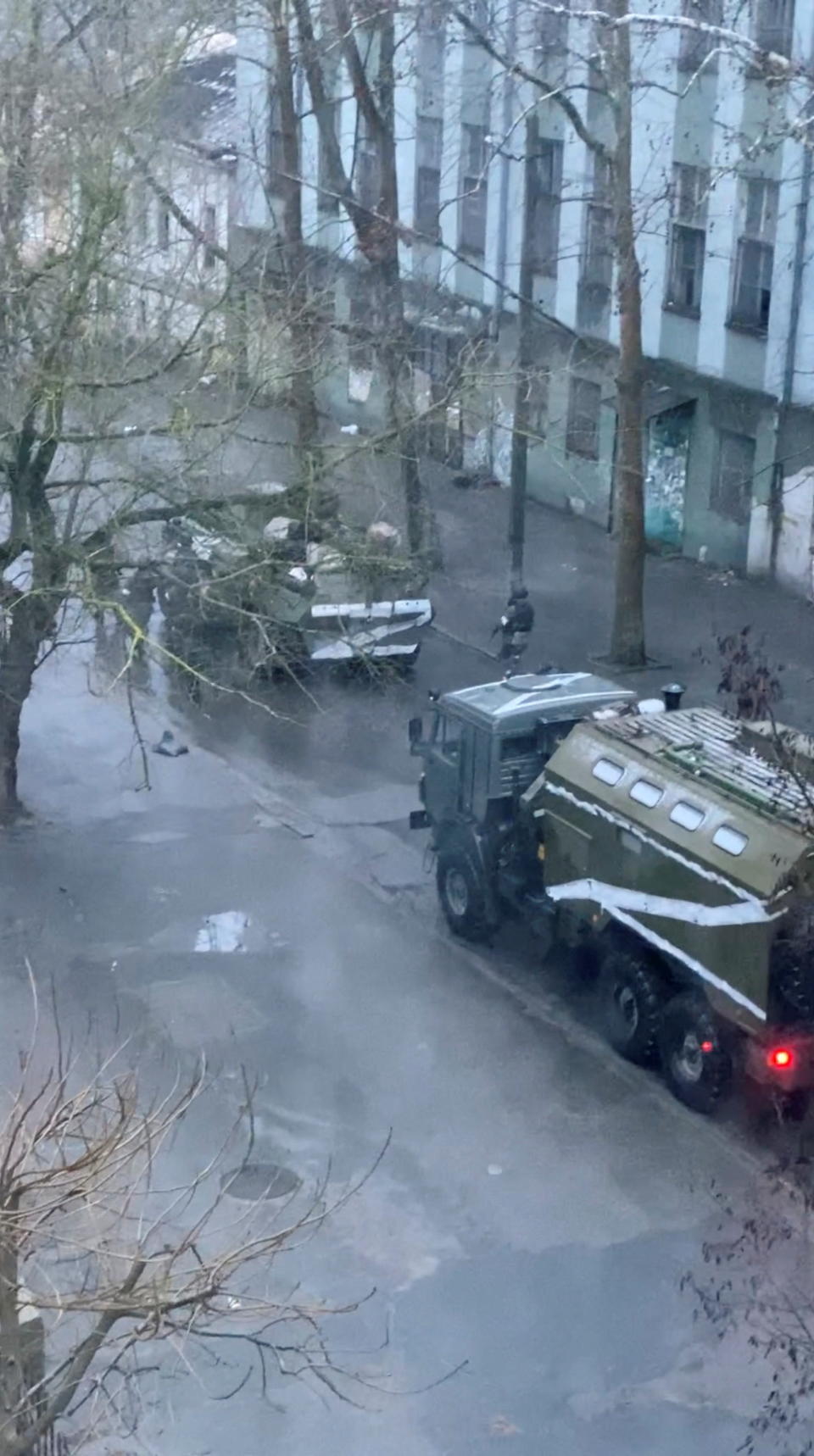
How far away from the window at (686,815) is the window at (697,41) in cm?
1354

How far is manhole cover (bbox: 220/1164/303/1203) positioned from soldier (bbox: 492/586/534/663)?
10.3m

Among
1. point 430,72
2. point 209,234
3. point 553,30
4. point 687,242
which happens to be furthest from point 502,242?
point 209,234

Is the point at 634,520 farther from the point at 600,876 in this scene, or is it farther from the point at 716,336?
the point at 600,876

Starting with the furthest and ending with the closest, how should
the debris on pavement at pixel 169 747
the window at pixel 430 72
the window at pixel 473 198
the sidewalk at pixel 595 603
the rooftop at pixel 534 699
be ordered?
the window at pixel 430 72 < the window at pixel 473 198 < the sidewalk at pixel 595 603 < the debris on pavement at pixel 169 747 < the rooftop at pixel 534 699

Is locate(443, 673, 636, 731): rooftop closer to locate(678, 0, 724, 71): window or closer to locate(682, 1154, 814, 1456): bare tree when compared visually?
locate(682, 1154, 814, 1456): bare tree

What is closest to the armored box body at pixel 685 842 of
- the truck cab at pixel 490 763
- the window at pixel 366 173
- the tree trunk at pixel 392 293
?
the truck cab at pixel 490 763

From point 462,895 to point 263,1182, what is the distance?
3.66 m

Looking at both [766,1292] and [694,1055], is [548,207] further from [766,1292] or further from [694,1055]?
[766,1292]

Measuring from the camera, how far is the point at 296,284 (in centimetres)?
1505

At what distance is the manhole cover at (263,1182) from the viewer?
33.5ft

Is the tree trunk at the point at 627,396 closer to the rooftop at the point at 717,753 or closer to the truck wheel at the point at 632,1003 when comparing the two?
the rooftop at the point at 717,753

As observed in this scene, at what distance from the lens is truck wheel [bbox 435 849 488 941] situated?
43.3 ft

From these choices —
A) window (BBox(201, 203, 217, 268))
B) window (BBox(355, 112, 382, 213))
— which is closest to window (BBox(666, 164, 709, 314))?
window (BBox(201, 203, 217, 268))

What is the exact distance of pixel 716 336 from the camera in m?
23.9
